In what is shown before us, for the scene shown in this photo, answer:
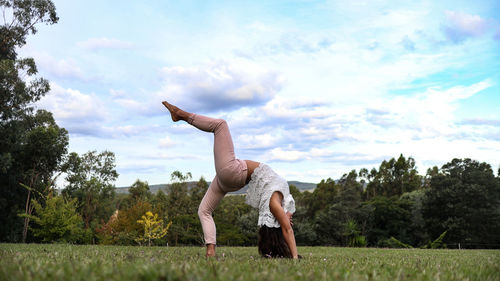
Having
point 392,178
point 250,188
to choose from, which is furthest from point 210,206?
point 392,178

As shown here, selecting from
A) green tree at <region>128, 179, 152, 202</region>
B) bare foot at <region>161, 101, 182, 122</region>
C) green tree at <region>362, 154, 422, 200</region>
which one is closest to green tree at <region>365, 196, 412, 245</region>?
green tree at <region>362, 154, 422, 200</region>

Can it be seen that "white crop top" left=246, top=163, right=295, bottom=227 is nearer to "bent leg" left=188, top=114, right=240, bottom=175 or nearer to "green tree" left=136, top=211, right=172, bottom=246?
"bent leg" left=188, top=114, right=240, bottom=175

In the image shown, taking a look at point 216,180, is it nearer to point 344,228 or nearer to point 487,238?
point 344,228

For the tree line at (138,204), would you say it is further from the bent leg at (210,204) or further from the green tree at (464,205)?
the bent leg at (210,204)

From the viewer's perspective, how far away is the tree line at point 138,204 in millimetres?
16750

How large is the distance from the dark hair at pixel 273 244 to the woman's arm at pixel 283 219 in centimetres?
34

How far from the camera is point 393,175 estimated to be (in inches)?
3191

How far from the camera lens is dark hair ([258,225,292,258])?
5645mm

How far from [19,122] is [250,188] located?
91.0 feet

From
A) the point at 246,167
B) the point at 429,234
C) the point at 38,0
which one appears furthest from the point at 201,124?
the point at 429,234

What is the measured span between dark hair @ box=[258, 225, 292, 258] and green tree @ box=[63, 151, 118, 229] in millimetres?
39039

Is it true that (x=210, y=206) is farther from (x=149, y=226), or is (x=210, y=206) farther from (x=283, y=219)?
(x=149, y=226)

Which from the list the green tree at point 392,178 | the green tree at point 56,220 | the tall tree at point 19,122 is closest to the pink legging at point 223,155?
the green tree at point 56,220

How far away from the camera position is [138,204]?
54.0ft
